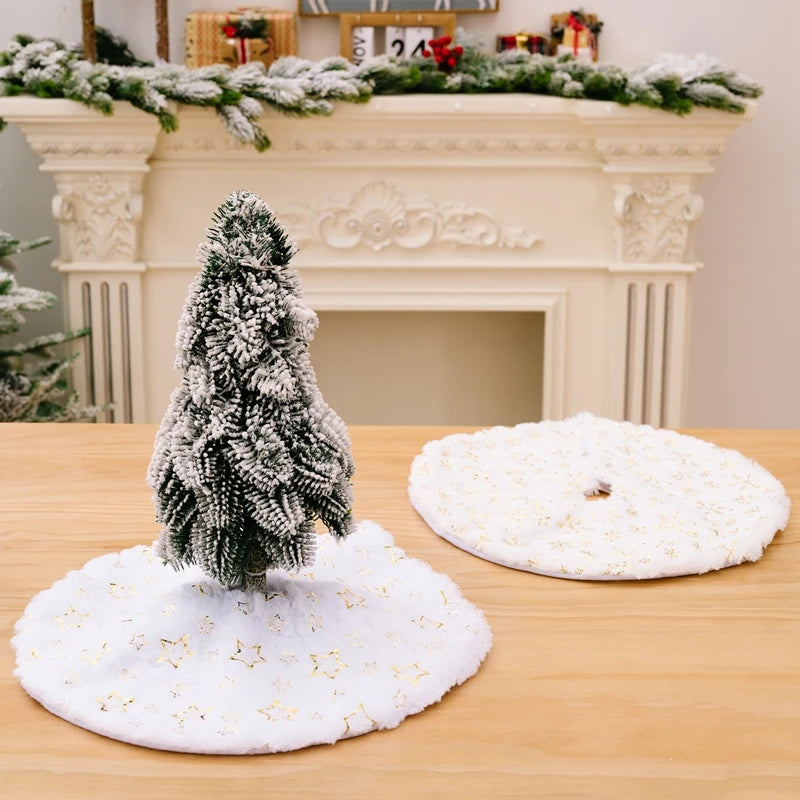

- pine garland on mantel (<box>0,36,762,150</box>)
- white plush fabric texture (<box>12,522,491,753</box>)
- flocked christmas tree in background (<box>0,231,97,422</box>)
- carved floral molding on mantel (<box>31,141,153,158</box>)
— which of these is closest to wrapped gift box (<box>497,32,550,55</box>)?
pine garland on mantel (<box>0,36,762,150</box>)

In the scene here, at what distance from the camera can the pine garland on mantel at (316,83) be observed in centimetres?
236

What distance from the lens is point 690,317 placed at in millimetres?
2900

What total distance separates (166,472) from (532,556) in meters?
0.36

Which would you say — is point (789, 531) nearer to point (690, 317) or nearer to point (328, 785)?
point (328, 785)

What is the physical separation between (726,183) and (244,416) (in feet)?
8.11

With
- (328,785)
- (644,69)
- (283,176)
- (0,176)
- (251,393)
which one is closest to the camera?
(328,785)

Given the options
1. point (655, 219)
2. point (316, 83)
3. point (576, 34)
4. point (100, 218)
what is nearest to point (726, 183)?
point (655, 219)

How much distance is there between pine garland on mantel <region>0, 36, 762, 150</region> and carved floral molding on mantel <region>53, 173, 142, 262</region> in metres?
0.24

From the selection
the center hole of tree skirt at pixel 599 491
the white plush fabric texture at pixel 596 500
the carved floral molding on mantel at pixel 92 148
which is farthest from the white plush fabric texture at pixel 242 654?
the carved floral molding on mantel at pixel 92 148

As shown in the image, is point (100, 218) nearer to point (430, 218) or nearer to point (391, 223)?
point (391, 223)

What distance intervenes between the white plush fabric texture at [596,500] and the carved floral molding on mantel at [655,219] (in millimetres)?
1393

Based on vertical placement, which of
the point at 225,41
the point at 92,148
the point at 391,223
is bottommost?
the point at 391,223

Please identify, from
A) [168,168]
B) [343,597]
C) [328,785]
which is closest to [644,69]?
[168,168]

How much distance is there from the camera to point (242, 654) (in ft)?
2.38
